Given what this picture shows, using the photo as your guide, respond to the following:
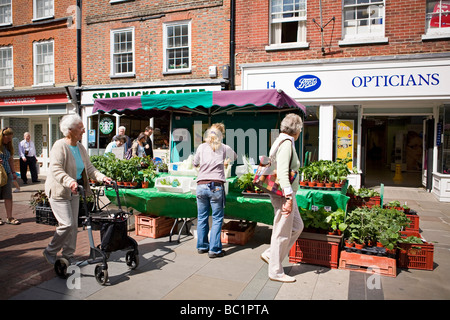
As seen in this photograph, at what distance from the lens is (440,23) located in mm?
9656

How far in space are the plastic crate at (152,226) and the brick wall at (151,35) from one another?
6783mm

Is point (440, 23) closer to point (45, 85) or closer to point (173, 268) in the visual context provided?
point (173, 268)

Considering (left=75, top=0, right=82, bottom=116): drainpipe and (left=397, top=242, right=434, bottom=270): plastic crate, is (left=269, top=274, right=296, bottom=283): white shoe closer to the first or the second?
(left=397, top=242, right=434, bottom=270): plastic crate

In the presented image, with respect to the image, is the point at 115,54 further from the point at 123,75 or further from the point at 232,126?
the point at 232,126

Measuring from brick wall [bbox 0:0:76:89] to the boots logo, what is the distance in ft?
29.3

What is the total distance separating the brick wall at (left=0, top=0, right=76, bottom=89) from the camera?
1380cm

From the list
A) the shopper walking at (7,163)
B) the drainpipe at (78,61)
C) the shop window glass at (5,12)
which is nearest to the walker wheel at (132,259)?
the shopper walking at (7,163)

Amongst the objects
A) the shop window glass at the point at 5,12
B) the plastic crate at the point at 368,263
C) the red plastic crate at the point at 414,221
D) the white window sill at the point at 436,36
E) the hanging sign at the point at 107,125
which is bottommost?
the plastic crate at the point at 368,263

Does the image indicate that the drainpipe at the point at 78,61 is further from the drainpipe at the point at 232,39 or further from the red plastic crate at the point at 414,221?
the red plastic crate at the point at 414,221

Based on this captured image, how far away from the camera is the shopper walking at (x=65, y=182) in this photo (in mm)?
3980

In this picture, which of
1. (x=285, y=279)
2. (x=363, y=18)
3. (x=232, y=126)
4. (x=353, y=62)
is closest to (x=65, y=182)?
(x=285, y=279)

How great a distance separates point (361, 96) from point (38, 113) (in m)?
12.7

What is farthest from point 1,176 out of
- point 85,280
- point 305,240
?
point 305,240
